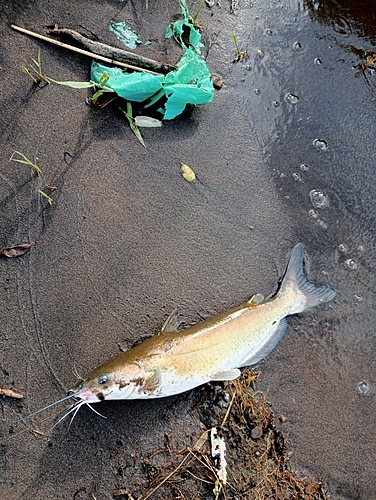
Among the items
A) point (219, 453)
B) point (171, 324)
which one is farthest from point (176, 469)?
point (171, 324)

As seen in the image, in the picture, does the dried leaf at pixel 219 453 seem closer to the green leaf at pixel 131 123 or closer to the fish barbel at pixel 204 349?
the fish barbel at pixel 204 349

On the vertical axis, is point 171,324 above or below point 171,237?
below

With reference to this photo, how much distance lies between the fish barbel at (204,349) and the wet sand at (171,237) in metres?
0.18

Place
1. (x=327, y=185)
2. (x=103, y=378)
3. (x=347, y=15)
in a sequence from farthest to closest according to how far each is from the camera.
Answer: (x=347, y=15) → (x=327, y=185) → (x=103, y=378)

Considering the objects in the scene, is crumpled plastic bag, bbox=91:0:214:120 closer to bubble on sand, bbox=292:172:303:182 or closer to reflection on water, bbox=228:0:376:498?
reflection on water, bbox=228:0:376:498

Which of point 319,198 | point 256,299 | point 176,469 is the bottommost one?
point 176,469

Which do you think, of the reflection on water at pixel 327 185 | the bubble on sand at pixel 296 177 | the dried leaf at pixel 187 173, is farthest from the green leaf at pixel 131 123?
the bubble on sand at pixel 296 177

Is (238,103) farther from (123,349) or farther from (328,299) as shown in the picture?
(123,349)

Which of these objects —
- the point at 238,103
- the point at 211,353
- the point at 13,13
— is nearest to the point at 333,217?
the point at 238,103

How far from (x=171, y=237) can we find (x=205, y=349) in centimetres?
103

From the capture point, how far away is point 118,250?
13.0 feet

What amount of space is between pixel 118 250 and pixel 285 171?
1.77 metres

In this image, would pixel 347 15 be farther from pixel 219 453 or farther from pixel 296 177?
pixel 219 453

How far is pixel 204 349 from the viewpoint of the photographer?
363cm
